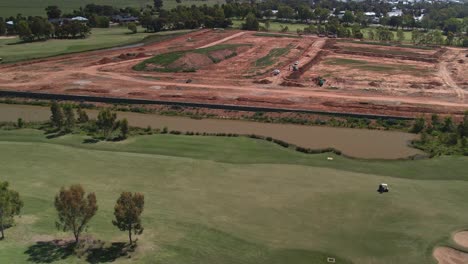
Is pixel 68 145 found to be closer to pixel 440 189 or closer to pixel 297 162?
pixel 297 162

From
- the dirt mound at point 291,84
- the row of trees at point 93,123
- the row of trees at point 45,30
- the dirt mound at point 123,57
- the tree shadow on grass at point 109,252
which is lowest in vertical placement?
the tree shadow on grass at point 109,252

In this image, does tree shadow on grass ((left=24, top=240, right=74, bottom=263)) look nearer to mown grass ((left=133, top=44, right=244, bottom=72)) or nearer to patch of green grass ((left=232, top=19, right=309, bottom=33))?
mown grass ((left=133, top=44, right=244, bottom=72))

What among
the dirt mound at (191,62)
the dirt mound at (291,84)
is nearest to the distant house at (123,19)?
the dirt mound at (191,62)

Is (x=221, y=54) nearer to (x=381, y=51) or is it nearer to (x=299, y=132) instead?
(x=381, y=51)

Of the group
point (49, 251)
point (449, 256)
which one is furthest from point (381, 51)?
point (49, 251)

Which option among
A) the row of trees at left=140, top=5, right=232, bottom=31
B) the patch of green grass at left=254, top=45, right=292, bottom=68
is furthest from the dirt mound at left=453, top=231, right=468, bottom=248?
the row of trees at left=140, top=5, right=232, bottom=31

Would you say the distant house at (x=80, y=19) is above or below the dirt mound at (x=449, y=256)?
above

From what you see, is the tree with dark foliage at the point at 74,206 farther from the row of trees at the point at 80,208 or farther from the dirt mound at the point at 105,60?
the dirt mound at the point at 105,60
